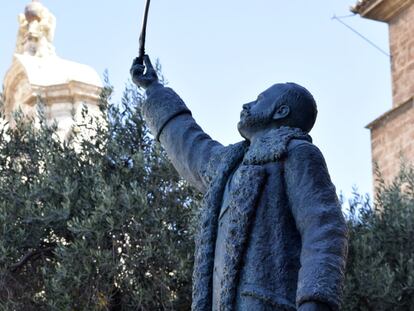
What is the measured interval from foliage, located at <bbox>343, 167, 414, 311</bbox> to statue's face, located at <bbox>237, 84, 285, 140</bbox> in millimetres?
8688

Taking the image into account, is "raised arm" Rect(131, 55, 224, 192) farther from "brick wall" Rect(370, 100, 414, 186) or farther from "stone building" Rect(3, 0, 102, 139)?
"brick wall" Rect(370, 100, 414, 186)

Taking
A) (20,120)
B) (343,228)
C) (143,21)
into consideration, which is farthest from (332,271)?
(20,120)

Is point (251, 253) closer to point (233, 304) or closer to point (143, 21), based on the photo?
point (233, 304)

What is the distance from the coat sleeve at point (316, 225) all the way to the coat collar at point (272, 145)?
53mm

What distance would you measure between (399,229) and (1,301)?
196 inches

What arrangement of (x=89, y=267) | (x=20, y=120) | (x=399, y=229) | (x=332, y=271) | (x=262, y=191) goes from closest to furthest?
(x=332, y=271), (x=262, y=191), (x=89, y=267), (x=399, y=229), (x=20, y=120)

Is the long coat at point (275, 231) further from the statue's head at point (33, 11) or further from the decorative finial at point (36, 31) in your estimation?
the statue's head at point (33, 11)

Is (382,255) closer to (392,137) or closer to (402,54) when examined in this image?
(392,137)

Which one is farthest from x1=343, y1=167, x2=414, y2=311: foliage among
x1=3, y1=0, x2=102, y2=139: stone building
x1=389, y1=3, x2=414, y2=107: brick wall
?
x1=389, y1=3, x2=414, y2=107: brick wall

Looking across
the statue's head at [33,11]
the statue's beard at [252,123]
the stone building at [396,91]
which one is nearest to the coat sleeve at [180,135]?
the statue's beard at [252,123]

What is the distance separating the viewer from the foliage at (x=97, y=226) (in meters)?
13.8

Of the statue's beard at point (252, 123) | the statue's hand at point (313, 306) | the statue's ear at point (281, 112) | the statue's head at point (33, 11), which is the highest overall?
the statue's head at point (33, 11)

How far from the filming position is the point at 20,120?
16156mm

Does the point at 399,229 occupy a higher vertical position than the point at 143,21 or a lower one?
higher
